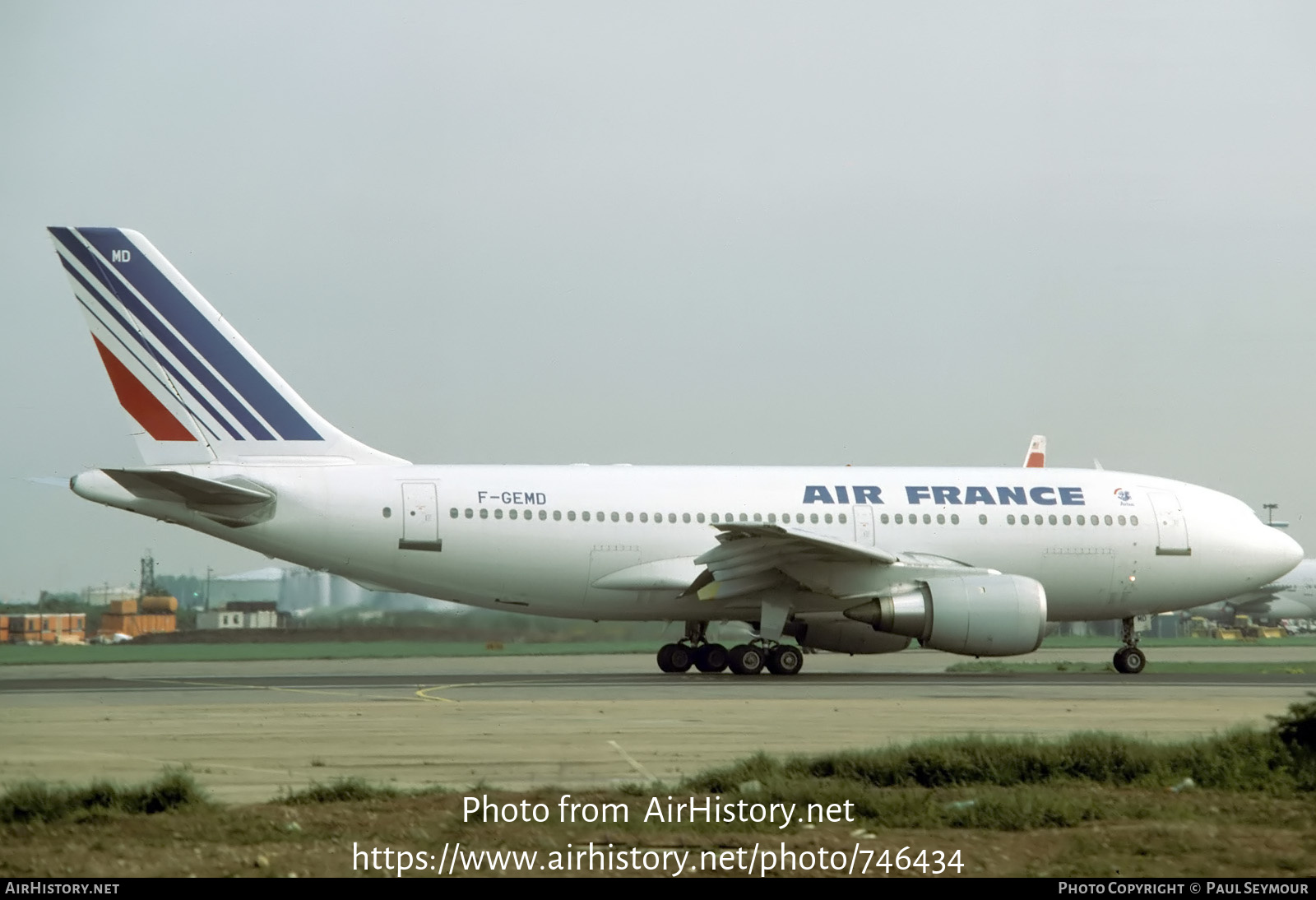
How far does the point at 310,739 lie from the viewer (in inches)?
486

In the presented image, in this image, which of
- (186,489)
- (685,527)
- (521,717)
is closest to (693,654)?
(685,527)

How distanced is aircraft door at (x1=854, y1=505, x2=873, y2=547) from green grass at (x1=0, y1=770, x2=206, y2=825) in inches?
649

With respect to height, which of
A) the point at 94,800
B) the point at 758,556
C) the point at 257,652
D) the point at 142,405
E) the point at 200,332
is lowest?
the point at 257,652

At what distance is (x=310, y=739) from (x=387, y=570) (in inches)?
408

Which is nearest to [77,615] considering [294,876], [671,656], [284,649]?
[284,649]

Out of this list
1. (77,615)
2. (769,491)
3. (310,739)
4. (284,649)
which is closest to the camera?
(310,739)

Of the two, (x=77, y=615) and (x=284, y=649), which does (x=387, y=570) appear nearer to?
(x=284, y=649)

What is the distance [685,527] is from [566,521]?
6.44 feet

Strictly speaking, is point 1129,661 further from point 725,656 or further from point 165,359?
point 165,359

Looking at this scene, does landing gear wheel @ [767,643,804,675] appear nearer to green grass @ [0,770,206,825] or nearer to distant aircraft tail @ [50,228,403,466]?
distant aircraft tail @ [50,228,403,466]

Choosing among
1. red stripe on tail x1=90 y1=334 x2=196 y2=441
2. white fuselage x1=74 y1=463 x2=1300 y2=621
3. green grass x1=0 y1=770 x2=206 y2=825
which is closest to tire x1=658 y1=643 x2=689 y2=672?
white fuselage x1=74 y1=463 x2=1300 y2=621

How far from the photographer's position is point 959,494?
24.8 metres

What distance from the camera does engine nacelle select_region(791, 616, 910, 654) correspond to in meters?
23.8
